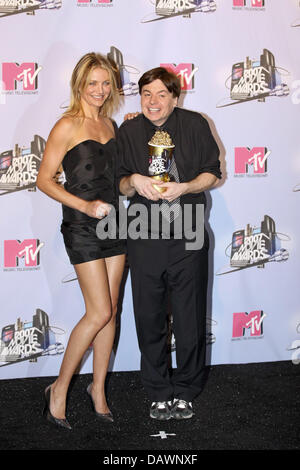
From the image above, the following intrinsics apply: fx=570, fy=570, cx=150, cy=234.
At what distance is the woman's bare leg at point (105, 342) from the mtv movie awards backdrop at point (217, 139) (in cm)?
60

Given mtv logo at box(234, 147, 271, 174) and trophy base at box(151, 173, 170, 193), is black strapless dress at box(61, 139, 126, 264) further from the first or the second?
mtv logo at box(234, 147, 271, 174)

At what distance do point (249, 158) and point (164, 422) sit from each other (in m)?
1.64

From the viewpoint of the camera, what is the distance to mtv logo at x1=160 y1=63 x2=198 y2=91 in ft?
11.0

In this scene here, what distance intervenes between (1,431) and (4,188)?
4.40ft

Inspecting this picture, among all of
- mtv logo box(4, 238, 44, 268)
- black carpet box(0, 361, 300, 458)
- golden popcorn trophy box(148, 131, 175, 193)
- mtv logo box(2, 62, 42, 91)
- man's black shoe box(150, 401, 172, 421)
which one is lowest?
black carpet box(0, 361, 300, 458)

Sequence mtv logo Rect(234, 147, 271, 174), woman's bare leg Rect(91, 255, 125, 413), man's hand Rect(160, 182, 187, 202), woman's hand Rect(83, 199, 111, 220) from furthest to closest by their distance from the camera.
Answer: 1. mtv logo Rect(234, 147, 271, 174)
2. woman's bare leg Rect(91, 255, 125, 413)
3. man's hand Rect(160, 182, 187, 202)
4. woman's hand Rect(83, 199, 111, 220)

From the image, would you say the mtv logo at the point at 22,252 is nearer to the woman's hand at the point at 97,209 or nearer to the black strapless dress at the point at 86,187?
the black strapless dress at the point at 86,187

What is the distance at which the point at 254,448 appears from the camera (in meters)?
2.61

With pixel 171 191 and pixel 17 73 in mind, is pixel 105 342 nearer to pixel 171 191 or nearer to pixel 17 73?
pixel 171 191

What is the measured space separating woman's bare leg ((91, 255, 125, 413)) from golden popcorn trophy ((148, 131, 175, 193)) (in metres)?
0.49

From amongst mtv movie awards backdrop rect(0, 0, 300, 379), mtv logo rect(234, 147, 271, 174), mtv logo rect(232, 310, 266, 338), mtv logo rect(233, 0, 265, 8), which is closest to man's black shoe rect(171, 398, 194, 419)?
mtv movie awards backdrop rect(0, 0, 300, 379)

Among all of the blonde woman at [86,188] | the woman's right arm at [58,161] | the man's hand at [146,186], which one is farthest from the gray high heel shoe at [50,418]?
the man's hand at [146,186]

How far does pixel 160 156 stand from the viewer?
2.60 meters

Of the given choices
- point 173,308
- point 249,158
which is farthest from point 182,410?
point 249,158
